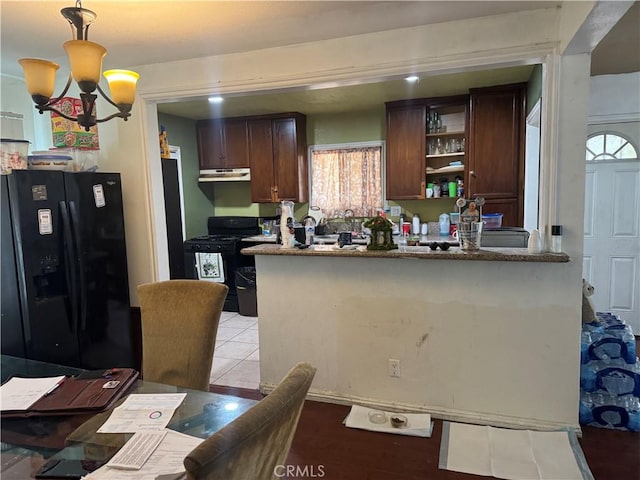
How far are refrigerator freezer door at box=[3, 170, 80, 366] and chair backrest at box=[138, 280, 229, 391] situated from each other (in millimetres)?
1169

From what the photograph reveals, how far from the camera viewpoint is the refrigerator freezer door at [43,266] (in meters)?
2.59

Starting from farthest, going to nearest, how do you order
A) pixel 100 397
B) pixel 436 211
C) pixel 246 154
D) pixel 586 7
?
pixel 246 154 → pixel 436 211 → pixel 586 7 → pixel 100 397

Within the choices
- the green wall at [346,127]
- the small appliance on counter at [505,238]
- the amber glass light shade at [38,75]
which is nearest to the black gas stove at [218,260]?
the green wall at [346,127]

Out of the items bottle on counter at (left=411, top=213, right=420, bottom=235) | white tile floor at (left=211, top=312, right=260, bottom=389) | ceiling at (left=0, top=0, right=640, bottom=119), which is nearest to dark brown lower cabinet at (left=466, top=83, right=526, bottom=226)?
bottle on counter at (left=411, top=213, right=420, bottom=235)

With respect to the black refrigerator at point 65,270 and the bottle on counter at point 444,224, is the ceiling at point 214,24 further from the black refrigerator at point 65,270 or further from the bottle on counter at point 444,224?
the bottle on counter at point 444,224

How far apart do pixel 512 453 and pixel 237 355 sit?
2358 mm

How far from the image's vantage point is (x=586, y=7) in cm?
178

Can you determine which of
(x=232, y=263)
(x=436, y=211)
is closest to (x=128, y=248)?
(x=232, y=263)

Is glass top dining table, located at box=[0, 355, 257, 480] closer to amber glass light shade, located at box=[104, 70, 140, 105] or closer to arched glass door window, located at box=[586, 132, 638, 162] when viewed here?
amber glass light shade, located at box=[104, 70, 140, 105]

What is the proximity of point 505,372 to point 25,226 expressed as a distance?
3062mm

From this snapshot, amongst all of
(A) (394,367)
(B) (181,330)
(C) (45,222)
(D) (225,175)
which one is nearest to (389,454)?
(A) (394,367)

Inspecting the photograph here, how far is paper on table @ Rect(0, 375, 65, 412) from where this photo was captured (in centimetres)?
144

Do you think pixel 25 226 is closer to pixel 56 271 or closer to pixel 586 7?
pixel 56 271

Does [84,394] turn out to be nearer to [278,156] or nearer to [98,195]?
[98,195]
